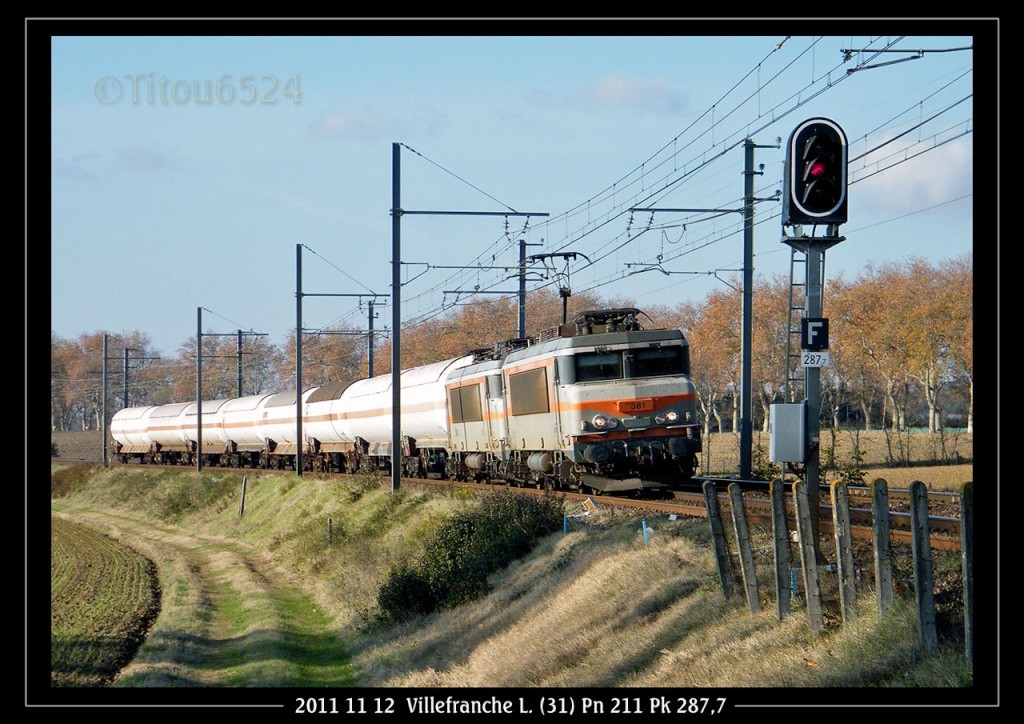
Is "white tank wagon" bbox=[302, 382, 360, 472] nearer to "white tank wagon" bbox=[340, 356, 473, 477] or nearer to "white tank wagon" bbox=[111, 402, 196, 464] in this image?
"white tank wagon" bbox=[340, 356, 473, 477]

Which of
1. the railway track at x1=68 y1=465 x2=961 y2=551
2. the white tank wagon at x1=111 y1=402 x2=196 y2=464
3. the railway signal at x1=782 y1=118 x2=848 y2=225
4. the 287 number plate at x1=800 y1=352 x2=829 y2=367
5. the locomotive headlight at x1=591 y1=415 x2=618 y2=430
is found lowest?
the white tank wagon at x1=111 y1=402 x2=196 y2=464

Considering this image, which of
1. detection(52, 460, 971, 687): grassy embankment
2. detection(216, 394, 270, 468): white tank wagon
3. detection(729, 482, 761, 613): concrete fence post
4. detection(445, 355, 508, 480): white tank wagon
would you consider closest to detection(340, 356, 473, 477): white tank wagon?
detection(445, 355, 508, 480): white tank wagon

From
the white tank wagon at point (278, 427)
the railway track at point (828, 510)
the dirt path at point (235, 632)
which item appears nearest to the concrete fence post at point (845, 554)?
the railway track at point (828, 510)

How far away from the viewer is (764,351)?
213 ft

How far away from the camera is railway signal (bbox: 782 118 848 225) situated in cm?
1120

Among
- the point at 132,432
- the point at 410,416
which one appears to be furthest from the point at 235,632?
the point at 132,432

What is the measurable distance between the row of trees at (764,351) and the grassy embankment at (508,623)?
6574 mm

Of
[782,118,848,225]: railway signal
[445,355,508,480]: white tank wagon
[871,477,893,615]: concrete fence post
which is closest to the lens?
[871,477,893,615]: concrete fence post

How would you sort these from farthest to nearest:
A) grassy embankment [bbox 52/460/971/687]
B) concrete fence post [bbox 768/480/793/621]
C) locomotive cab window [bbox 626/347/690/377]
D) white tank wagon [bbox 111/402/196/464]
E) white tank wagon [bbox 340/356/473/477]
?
white tank wagon [bbox 111/402/196/464] → white tank wagon [bbox 340/356/473/477] → locomotive cab window [bbox 626/347/690/377] → concrete fence post [bbox 768/480/793/621] → grassy embankment [bbox 52/460/971/687]

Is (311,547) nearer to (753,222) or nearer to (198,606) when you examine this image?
(198,606)

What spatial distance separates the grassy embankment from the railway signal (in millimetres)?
3672

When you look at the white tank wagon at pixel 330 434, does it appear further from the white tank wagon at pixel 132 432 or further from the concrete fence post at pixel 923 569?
the concrete fence post at pixel 923 569
